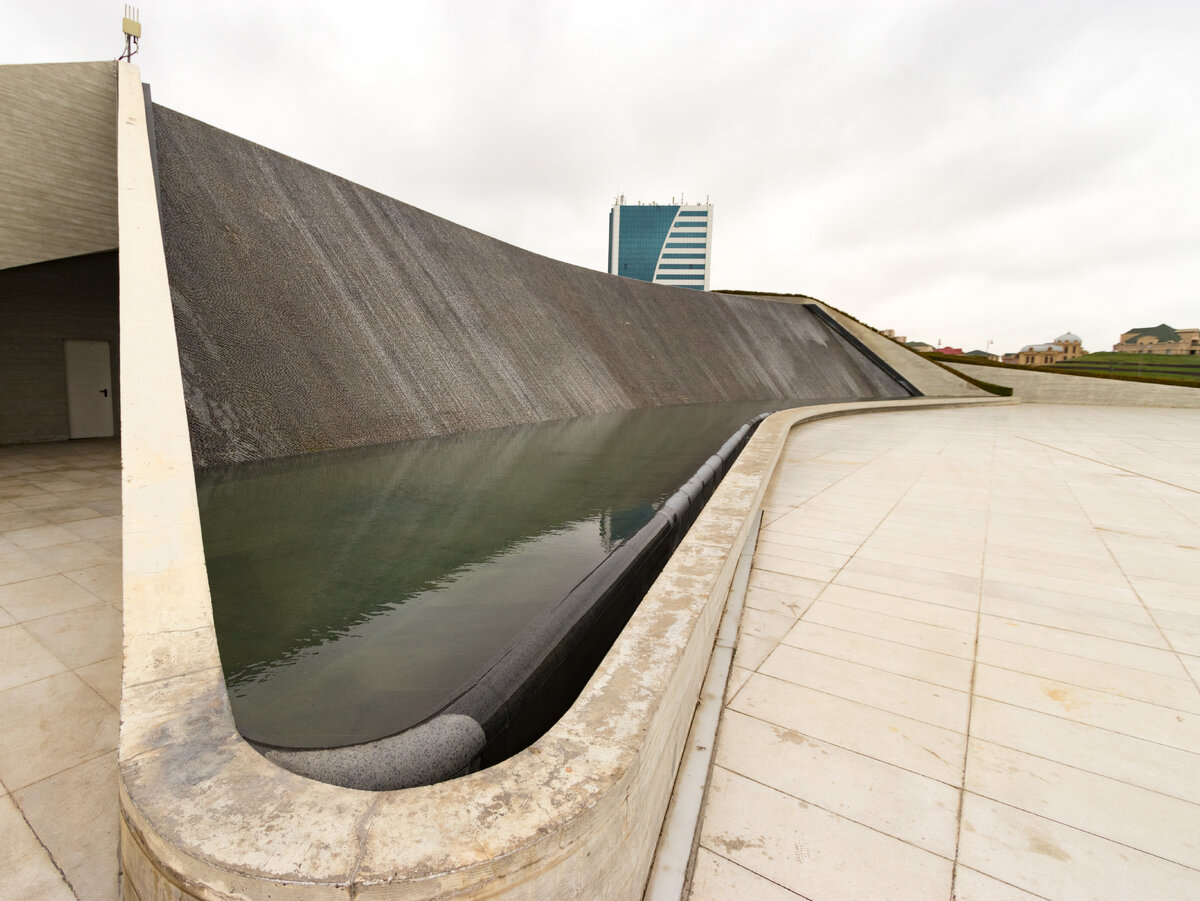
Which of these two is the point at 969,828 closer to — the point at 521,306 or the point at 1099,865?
the point at 1099,865

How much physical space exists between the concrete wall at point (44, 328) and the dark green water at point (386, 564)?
4.35 meters

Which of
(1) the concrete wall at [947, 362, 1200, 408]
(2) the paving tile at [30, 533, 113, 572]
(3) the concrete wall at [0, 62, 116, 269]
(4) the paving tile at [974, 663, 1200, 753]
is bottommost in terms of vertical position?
(4) the paving tile at [974, 663, 1200, 753]

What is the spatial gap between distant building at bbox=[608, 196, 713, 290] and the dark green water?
95002 mm

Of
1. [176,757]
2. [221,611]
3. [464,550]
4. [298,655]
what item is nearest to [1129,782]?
[176,757]

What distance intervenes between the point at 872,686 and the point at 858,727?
33 centimetres

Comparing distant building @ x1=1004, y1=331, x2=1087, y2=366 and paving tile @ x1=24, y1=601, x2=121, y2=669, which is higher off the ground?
distant building @ x1=1004, y1=331, x2=1087, y2=366

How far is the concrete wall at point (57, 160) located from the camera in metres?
6.30

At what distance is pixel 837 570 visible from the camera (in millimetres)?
3898

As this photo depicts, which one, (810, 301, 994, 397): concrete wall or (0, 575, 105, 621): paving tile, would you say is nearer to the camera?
(0, 575, 105, 621): paving tile

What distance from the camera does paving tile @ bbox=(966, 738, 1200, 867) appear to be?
1773 millimetres

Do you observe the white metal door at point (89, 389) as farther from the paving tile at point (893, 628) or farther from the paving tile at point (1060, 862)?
the paving tile at point (1060, 862)

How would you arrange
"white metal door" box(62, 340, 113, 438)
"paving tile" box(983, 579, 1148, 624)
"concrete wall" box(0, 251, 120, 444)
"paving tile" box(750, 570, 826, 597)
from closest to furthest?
"paving tile" box(983, 579, 1148, 624), "paving tile" box(750, 570, 826, 597), "concrete wall" box(0, 251, 120, 444), "white metal door" box(62, 340, 113, 438)

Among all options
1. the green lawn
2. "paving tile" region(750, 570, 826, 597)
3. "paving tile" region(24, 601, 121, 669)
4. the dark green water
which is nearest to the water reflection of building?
the dark green water

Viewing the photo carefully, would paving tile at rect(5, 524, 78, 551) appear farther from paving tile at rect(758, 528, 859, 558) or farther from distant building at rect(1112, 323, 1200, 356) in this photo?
distant building at rect(1112, 323, 1200, 356)
